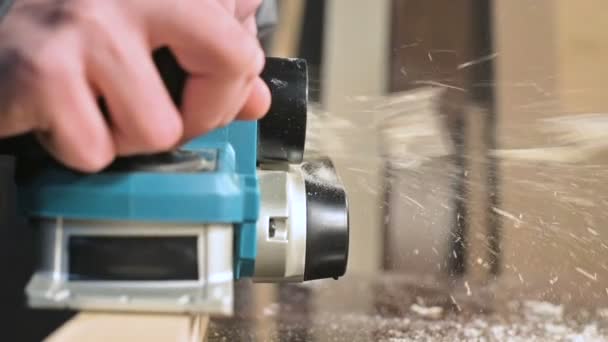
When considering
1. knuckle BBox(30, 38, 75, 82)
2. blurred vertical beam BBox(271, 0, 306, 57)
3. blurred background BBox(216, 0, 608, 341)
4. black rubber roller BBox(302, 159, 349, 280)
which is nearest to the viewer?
knuckle BBox(30, 38, 75, 82)

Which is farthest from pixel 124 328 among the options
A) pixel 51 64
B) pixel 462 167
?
pixel 462 167

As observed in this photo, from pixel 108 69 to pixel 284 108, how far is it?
20 cm

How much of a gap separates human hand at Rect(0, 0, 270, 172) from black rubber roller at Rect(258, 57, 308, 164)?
153 mm

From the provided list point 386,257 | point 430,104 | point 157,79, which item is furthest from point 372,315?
point 157,79

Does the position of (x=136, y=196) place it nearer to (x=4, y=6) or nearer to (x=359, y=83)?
(x=4, y=6)

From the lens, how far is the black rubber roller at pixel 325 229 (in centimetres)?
49

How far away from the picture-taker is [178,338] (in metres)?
0.35

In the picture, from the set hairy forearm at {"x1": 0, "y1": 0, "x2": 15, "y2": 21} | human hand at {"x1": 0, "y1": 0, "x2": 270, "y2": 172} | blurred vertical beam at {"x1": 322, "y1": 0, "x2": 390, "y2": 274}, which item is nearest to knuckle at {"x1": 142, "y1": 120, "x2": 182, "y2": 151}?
human hand at {"x1": 0, "y1": 0, "x2": 270, "y2": 172}

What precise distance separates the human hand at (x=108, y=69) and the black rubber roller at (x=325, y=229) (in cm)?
17

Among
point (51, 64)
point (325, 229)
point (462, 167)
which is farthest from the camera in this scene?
point (462, 167)

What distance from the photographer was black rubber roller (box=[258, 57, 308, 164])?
50 cm

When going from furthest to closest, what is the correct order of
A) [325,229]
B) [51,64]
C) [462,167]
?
[462,167] → [325,229] → [51,64]

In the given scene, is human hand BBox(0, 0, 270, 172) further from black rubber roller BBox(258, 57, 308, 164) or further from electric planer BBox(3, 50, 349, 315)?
black rubber roller BBox(258, 57, 308, 164)

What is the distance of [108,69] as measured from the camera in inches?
12.4
